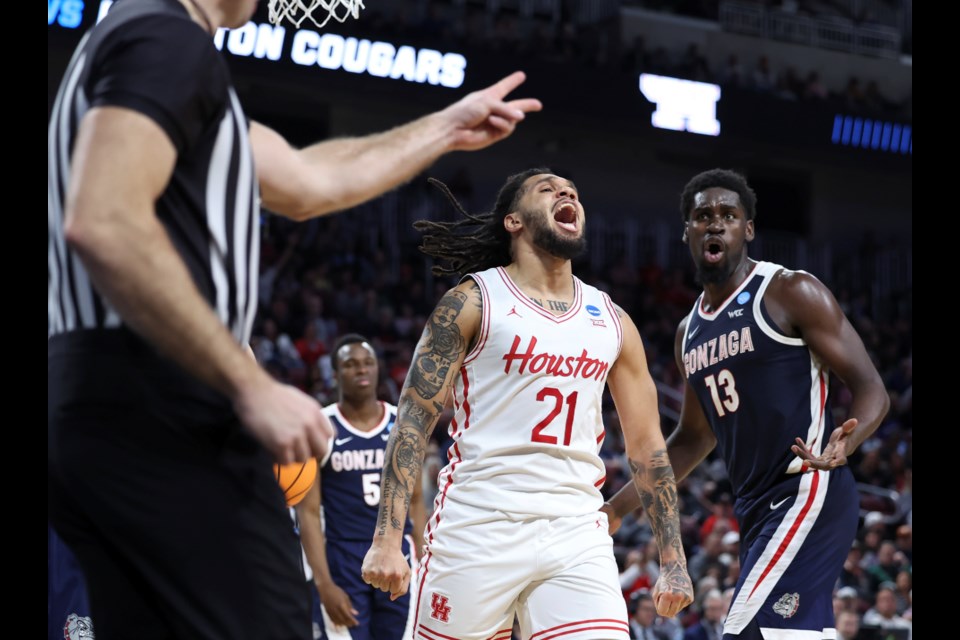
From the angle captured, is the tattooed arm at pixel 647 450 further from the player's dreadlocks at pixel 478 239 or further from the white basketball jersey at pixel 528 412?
the player's dreadlocks at pixel 478 239

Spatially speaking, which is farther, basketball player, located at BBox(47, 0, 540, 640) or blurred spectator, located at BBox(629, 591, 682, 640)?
blurred spectator, located at BBox(629, 591, 682, 640)

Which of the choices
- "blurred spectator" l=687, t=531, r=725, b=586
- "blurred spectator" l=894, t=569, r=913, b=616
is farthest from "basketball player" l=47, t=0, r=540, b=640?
"blurred spectator" l=894, t=569, r=913, b=616

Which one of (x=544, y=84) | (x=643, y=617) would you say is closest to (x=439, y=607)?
(x=643, y=617)

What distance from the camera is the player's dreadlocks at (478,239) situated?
525cm

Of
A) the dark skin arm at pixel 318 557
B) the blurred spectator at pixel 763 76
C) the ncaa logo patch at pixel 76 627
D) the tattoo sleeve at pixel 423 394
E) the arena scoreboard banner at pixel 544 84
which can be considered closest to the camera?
the tattoo sleeve at pixel 423 394

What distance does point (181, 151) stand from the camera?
2297mm

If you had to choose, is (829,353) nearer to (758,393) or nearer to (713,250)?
(758,393)

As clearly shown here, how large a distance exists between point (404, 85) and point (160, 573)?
15.1 meters

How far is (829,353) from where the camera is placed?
5020 millimetres

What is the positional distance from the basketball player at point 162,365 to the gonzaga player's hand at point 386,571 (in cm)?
194

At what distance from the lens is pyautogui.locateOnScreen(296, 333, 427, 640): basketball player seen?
7.59 m

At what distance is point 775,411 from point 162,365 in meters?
3.32

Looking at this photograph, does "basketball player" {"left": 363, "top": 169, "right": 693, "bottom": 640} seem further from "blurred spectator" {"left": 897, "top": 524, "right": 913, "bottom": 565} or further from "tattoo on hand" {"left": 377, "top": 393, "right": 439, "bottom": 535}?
"blurred spectator" {"left": 897, "top": 524, "right": 913, "bottom": 565}

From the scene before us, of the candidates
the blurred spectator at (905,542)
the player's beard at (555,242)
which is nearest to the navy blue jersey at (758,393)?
the player's beard at (555,242)
